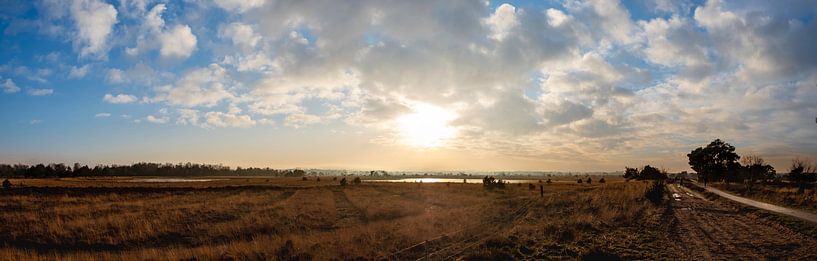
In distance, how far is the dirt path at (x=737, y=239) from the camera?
1301 centimetres

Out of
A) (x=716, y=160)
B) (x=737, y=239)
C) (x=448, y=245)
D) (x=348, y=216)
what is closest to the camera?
(x=737, y=239)

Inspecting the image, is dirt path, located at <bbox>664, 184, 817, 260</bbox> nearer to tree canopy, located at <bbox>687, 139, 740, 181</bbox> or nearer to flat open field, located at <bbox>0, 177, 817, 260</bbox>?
flat open field, located at <bbox>0, 177, 817, 260</bbox>

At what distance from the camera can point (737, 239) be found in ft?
51.1

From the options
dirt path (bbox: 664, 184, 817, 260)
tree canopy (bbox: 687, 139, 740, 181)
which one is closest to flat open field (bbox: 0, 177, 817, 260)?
dirt path (bbox: 664, 184, 817, 260)

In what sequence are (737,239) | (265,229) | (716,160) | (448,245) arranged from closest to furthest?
(737,239), (448,245), (265,229), (716,160)

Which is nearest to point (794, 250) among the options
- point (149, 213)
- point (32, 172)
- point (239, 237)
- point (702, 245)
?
point (702, 245)

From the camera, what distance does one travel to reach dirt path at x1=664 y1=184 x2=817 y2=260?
42.7 feet

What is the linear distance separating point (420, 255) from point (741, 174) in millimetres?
84877

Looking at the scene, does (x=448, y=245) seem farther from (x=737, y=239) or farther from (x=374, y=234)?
(x=737, y=239)

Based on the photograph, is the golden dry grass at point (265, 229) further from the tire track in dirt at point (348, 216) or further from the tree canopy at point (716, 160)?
the tree canopy at point (716, 160)

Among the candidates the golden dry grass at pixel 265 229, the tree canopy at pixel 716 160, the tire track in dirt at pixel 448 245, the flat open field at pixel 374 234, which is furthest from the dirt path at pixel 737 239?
the tree canopy at pixel 716 160

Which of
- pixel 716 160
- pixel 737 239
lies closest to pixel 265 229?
pixel 737 239

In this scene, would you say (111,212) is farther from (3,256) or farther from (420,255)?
(420,255)

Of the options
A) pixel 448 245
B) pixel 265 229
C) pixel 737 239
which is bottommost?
pixel 265 229
